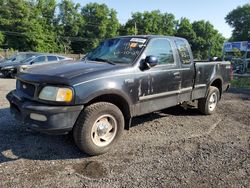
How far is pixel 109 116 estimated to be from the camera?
14.4 feet

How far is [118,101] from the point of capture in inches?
182

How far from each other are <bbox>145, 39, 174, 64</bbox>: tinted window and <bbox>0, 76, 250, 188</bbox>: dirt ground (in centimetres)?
143

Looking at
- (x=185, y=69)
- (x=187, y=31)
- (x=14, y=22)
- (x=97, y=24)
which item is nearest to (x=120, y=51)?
(x=185, y=69)

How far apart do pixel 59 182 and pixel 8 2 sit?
56.7 meters

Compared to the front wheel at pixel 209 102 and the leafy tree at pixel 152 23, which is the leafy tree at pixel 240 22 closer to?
the leafy tree at pixel 152 23

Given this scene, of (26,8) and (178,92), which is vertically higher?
(26,8)

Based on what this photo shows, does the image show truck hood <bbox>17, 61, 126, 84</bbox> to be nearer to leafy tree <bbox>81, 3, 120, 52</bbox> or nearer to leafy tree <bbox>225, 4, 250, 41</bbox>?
leafy tree <bbox>81, 3, 120, 52</bbox>

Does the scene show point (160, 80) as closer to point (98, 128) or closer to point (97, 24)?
point (98, 128)

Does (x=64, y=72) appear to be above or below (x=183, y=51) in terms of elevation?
below

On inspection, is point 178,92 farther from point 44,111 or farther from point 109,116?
point 44,111

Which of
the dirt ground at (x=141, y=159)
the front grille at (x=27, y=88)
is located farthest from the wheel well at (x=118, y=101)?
the front grille at (x=27, y=88)

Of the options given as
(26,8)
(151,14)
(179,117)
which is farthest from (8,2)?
(179,117)

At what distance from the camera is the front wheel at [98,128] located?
408 cm

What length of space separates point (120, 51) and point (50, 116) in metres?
1.98
